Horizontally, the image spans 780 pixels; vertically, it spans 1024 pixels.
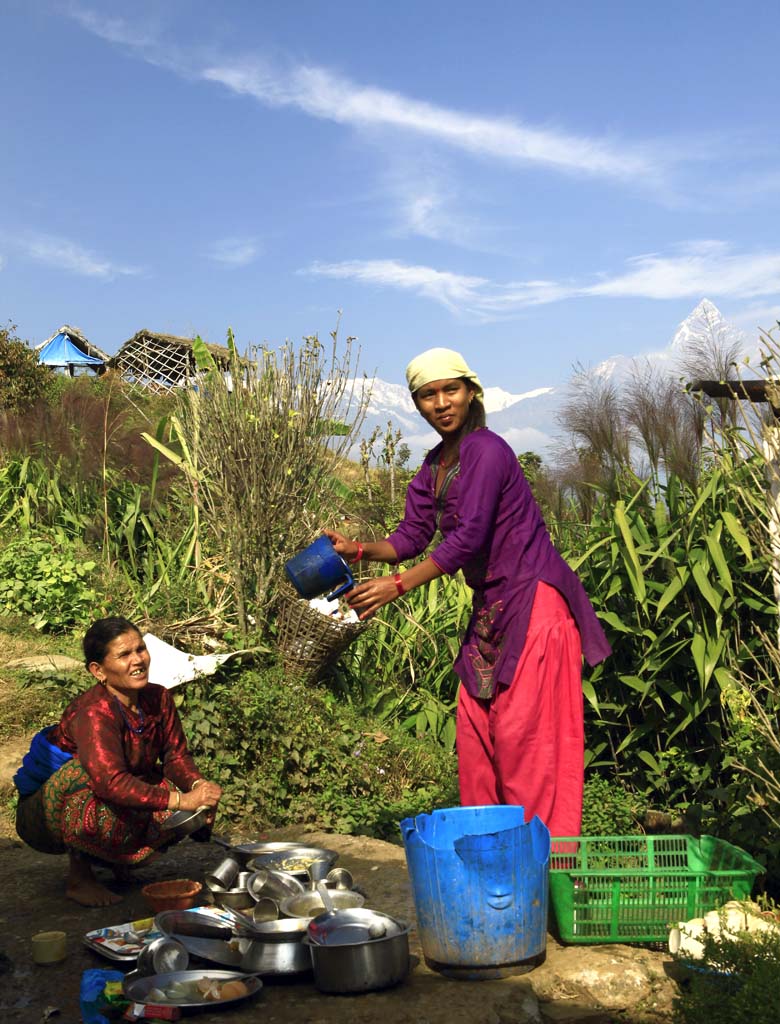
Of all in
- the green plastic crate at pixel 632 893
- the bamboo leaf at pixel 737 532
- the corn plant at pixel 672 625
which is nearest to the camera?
the green plastic crate at pixel 632 893

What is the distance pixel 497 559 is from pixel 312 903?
1242mm

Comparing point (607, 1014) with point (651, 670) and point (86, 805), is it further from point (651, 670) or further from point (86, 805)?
point (651, 670)

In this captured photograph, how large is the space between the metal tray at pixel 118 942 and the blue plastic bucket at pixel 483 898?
81 cm

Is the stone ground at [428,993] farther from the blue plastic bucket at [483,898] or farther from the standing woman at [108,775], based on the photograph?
the standing woman at [108,775]

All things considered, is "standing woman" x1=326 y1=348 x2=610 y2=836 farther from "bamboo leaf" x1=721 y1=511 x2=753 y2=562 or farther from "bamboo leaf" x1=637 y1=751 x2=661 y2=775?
"bamboo leaf" x1=637 y1=751 x2=661 y2=775

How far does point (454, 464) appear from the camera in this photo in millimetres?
3619

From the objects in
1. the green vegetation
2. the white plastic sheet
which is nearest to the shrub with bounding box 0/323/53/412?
the green vegetation

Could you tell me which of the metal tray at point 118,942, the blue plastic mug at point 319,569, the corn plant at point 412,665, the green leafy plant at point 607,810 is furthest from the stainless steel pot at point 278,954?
the corn plant at point 412,665

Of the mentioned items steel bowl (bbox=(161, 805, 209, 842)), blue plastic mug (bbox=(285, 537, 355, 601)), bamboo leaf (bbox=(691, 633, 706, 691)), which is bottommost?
steel bowl (bbox=(161, 805, 209, 842))

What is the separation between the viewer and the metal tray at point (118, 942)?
3.15 metres

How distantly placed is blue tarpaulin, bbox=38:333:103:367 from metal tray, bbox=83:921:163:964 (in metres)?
29.8

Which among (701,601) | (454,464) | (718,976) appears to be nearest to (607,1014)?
(718,976)

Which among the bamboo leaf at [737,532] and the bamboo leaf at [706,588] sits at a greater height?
the bamboo leaf at [737,532]

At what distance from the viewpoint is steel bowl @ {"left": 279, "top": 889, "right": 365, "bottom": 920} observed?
11.1 ft
